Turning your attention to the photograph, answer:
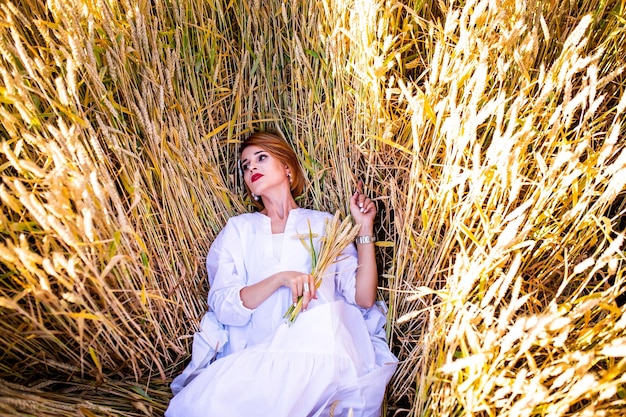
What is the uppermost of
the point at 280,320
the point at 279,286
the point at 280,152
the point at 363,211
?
the point at 280,152

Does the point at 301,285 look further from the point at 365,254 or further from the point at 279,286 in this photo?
the point at 365,254

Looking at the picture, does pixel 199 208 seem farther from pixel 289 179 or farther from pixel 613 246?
pixel 613 246

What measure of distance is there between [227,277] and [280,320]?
208 millimetres

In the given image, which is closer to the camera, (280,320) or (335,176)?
(280,320)

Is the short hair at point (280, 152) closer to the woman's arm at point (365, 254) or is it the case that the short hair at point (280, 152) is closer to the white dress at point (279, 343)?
the white dress at point (279, 343)

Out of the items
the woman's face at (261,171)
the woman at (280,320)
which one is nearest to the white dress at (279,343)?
the woman at (280,320)

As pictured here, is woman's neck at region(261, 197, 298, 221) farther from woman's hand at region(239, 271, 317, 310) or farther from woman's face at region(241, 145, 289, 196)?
woman's hand at region(239, 271, 317, 310)

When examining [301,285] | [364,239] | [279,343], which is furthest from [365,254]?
[279,343]

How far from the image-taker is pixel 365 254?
1.51 meters

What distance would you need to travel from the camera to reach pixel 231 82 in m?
1.75

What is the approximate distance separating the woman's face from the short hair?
17 mm

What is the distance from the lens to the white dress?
1.25 metres

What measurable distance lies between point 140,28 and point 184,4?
0.31 metres

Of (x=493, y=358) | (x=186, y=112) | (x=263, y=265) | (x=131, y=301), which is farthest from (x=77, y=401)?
(x=493, y=358)
